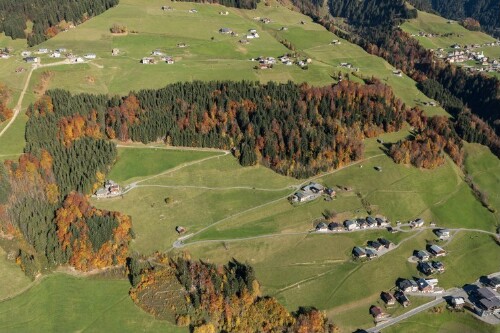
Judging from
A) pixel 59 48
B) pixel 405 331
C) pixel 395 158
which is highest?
pixel 59 48

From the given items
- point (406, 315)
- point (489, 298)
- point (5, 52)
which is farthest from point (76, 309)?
point (5, 52)

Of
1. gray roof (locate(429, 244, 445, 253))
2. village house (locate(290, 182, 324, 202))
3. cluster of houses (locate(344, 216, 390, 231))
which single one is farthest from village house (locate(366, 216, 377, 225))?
gray roof (locate(429, 244, 445, 253))

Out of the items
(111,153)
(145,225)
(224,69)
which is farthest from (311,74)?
(145,225)

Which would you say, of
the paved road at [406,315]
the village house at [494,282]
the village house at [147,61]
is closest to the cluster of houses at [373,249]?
the paved road at [406,315]

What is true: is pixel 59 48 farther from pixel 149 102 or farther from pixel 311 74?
pixel 311 74

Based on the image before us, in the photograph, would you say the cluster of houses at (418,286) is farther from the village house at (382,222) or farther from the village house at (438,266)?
the village house at (382,222)
